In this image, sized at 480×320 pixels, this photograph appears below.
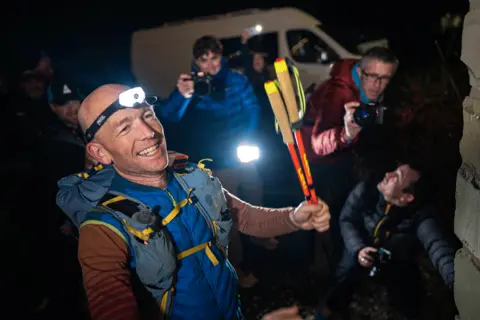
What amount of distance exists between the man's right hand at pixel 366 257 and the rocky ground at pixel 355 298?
825 mm

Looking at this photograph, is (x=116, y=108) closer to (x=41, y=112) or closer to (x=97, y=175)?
(x=97, y=175)

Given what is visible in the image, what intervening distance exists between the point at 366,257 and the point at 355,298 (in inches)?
35.7

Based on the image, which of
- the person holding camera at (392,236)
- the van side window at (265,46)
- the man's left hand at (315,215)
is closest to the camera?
the man's left hand at (315,215)

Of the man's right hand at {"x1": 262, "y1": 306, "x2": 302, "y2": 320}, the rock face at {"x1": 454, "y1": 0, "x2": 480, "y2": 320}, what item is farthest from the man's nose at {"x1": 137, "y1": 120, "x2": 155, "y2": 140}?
the rock face at {"x1": 454, "y1": 0, "x2": 480, "y2": 320}

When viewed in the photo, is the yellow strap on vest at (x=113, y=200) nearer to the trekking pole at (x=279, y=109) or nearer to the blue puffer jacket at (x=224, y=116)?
the trekking pole at (x=279, y=109)

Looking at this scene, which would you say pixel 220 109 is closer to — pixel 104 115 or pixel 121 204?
pixel 104 115

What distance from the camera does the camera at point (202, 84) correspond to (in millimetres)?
4109

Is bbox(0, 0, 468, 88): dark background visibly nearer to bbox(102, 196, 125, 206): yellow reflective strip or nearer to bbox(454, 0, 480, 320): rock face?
bbox(102, 196, 125, 206): yellow reflective strip

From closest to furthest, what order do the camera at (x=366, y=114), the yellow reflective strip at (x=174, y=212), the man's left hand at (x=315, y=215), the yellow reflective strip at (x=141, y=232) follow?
the yellow reflective strip at (x=141, y=232) → the yellow reflective strip at (x=174, y=212) → the man's left hand at (x=315, y=215) → the camera at (x=366, y=114)

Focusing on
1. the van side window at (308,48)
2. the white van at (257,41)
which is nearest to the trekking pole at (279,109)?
the white van at (257,41)

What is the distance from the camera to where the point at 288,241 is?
5355 millimetres

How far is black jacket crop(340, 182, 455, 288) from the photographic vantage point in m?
3.78

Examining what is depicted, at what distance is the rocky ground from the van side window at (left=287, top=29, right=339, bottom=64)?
18.3 feet

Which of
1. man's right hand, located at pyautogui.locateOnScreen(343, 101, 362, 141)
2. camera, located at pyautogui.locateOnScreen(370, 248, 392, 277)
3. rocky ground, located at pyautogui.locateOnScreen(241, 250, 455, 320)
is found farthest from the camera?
rocky ground, located at pyautogui.locateOnScreen(241, 250, 455, 320)
